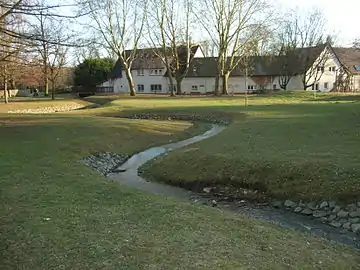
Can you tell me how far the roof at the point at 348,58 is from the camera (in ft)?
292

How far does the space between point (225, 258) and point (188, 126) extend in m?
28.8

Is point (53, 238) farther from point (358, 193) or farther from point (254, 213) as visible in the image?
point (358, 193)


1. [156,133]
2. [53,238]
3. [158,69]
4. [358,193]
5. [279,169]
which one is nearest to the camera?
[53,238]

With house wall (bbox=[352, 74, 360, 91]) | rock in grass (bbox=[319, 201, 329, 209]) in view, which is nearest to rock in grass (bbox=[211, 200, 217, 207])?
rock in grass (bbox=[319, 201, 329, 209])

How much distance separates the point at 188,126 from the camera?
120ft

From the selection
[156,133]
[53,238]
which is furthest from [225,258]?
[156,133]

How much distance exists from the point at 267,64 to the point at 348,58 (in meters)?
19.3

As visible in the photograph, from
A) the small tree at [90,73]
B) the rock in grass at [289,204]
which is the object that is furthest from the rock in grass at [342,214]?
the small tree at [90,73]

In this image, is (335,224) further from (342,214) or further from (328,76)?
(328,76)

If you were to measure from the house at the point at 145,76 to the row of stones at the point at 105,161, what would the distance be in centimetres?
6845

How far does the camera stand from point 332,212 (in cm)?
1297

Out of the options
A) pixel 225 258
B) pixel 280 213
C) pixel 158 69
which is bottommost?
pixel 280 213

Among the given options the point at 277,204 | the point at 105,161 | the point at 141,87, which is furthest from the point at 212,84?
the point at 277,204

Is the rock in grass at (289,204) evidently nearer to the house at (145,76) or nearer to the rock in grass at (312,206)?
the rock in grass at (312,206)
